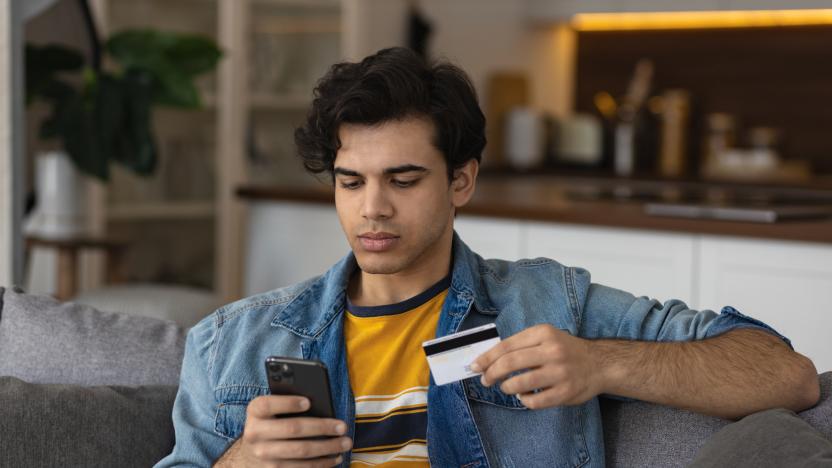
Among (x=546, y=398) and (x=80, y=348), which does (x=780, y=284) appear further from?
(x=80, y=348)

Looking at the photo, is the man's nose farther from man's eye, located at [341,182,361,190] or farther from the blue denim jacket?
the blue denim jacket

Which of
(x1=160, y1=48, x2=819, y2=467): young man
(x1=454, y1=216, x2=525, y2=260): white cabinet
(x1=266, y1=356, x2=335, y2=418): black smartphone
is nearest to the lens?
(x1=266, y1=356, x2=335, y2=418): black smartphone

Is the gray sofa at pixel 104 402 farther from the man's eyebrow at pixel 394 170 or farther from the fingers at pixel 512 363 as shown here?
the man's eyebrow at pixel 394 170

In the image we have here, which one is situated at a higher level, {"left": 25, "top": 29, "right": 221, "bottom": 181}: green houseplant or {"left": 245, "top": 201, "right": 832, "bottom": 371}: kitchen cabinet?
{"left": 25, "top": 29, "right": 221, "bottom": 181}: green houseplant

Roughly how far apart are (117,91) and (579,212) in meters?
1.52

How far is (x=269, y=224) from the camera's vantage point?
399 cm

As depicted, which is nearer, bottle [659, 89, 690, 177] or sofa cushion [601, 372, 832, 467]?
sofa cushion [601, 372, 832, 467]

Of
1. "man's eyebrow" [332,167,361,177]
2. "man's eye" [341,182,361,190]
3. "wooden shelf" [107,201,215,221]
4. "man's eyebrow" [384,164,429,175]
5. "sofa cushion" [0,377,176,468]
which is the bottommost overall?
"sofa cushion" [0,377,176,468]

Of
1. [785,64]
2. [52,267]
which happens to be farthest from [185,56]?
[785,64]

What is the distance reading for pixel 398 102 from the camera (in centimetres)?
162

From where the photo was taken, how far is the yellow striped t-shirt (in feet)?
5.22

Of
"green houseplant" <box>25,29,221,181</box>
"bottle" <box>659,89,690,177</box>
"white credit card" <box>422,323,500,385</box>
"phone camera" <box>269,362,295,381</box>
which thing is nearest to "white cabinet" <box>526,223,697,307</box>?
"green houseplant" <box>25,29,221,181</box>

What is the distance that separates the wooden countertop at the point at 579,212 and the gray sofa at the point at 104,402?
1240 millimetres

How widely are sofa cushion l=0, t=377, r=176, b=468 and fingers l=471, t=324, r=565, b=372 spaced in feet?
1.97
